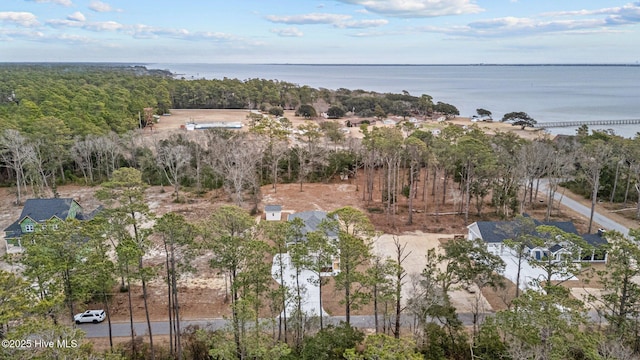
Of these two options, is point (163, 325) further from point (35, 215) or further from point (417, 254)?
point (417, 254)

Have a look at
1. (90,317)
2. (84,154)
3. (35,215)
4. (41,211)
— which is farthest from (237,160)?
(90,317)

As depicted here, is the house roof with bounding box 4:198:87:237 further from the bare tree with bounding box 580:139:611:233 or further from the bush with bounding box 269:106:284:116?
the bush with bounding box 269:106:284:116

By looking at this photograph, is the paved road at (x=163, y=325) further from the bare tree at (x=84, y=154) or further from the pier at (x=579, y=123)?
the pier at (x=579, y=123)

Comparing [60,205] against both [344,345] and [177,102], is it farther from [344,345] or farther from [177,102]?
[177,102]

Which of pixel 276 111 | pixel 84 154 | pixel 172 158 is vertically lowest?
pixel 172 158

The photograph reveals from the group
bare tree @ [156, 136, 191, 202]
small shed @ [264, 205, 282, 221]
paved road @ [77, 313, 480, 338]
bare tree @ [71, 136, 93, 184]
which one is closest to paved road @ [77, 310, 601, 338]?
paved road @ [77, 313, 480, 338]

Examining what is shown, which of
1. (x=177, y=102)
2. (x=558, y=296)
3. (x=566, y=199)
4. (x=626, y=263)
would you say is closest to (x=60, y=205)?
(x=558, y=296)
